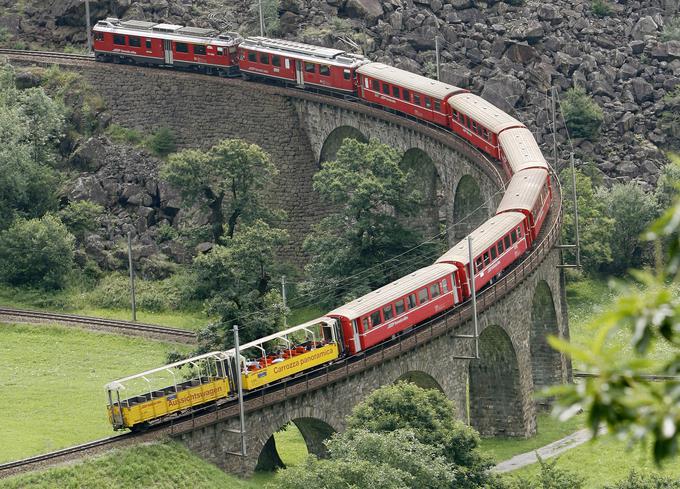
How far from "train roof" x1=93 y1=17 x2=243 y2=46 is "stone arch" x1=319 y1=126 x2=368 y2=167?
9.08 meters

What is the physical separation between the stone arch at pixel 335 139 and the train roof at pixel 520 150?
39.4ft

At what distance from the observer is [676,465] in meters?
64.9

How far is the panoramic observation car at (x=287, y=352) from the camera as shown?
5359 cm

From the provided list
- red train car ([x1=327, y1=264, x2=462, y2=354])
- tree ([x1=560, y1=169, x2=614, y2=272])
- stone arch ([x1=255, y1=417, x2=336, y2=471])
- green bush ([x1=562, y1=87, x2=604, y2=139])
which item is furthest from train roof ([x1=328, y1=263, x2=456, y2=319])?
green bush ([x1=562, y1=87, x2=604, y2=139])

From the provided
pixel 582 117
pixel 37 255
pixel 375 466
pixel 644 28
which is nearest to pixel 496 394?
A: pixel 375 466

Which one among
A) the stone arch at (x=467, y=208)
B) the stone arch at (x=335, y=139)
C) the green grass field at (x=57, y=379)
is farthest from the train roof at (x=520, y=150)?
the green grass field at (x=57, y=379)

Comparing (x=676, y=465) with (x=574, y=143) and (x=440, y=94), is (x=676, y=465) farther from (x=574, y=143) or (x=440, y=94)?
(x=574, y=143)

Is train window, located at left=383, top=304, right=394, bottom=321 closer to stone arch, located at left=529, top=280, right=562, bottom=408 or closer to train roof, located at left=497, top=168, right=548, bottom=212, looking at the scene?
train roof, located at left=497, top=168, right=548, bottom=212

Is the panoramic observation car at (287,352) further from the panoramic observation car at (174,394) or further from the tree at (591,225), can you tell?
the tree at (591,225)

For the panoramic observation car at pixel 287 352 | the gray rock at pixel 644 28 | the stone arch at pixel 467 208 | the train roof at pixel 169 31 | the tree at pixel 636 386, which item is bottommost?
the stone arch at pixel 467 208

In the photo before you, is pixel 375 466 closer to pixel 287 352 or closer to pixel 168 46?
pixel 287 352

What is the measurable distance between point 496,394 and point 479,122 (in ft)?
62.1

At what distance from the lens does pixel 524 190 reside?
72375 millimetres

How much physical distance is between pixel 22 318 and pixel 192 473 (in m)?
30.2
